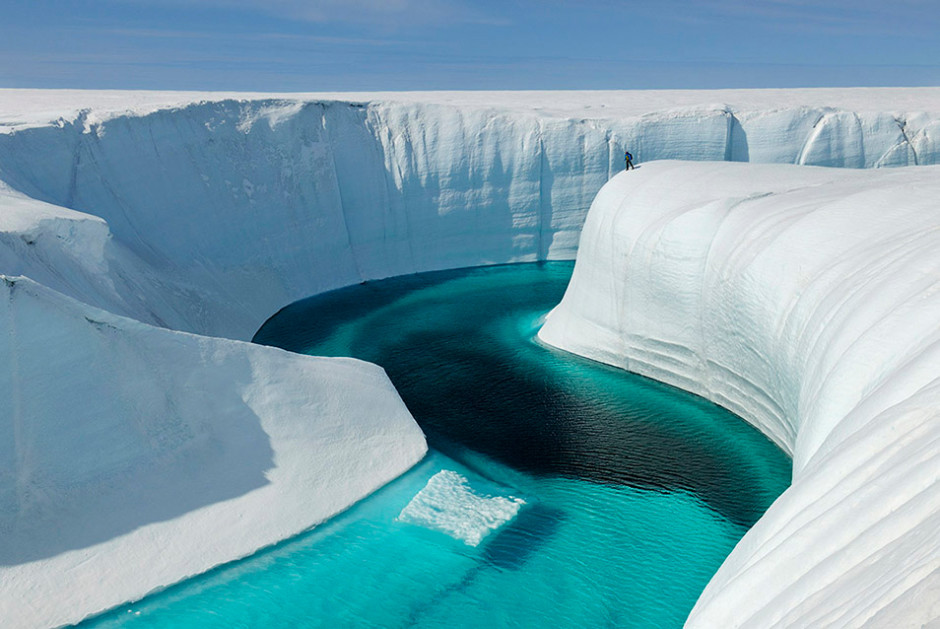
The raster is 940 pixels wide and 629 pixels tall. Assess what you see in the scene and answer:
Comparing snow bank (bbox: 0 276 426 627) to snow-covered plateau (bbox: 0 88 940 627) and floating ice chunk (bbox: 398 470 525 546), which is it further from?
floating ice chunk (bbox: 398 470 525 546)

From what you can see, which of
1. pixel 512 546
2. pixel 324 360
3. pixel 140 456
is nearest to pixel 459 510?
pixel 512 546

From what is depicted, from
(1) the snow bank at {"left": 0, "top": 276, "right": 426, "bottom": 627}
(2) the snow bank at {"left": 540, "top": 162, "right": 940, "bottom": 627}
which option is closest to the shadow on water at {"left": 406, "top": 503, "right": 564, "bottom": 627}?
(1) the snow bank at {"left": 0, "top": 276, "right": 426, "bottom": 627}

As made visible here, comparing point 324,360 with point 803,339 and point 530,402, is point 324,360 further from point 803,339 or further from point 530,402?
point 803,339

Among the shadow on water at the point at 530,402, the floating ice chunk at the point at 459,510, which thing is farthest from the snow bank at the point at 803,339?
the floating ice chunk at the point at 459,510

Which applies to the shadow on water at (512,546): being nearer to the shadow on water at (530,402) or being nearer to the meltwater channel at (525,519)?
the meltwater channel at (525,519)

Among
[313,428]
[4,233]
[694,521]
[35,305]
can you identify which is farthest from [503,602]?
[4,233]

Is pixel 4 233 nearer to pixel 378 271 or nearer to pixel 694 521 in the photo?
pixel 694 521
